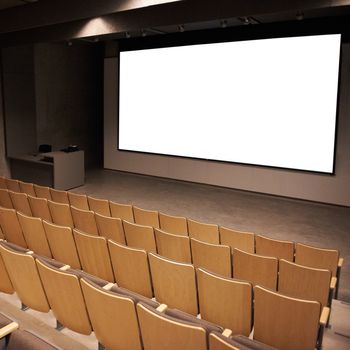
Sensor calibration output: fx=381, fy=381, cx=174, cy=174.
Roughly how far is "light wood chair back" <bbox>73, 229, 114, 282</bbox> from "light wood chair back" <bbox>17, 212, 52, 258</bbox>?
0.55 meters

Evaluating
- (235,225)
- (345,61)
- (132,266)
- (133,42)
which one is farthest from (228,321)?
(133,42)

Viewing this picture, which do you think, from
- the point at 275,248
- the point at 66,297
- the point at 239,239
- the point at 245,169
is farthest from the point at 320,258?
the point at 245,169

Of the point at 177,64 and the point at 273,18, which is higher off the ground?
the point at 273,18

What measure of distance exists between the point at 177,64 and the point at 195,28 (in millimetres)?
909

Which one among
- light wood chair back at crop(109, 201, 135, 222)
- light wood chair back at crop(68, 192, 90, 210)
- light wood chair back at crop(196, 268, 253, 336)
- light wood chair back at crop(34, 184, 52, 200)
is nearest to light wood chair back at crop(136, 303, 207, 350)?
light wood chair back at crop(196, 268, 253, 336)

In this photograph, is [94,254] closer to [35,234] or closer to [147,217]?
[35,234]

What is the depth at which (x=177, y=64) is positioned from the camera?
898cm

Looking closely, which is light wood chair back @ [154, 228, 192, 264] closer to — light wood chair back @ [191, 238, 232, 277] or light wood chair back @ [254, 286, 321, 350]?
light wood chair back @ [191, 238, 232, 277]

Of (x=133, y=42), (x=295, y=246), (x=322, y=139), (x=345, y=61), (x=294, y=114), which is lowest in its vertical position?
(x=295, y=246)

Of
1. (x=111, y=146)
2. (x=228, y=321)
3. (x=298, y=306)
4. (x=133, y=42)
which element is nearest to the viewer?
(x=298, y=306)

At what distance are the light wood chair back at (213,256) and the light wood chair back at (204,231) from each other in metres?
0.77

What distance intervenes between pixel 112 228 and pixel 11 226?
1.16 meters

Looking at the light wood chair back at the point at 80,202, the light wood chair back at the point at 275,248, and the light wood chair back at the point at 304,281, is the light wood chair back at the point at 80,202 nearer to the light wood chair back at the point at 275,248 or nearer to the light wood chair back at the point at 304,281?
the light wood chair back at the point at 275,248

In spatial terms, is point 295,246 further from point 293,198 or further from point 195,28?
point 195,28
